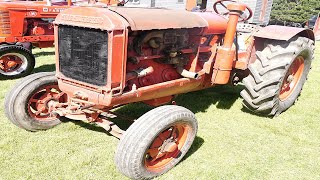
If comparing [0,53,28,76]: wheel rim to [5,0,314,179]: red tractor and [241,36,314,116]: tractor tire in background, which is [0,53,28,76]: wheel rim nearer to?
[5,0,314,179]: red tractor

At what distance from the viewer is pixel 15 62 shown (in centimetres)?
600

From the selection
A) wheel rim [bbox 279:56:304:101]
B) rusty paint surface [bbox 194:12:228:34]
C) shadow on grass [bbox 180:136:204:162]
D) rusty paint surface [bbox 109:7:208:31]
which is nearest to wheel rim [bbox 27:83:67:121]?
rusty paint surface [bbox 109:7:208:31]

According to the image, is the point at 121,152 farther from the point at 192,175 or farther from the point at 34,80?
Result: the point at 34,80

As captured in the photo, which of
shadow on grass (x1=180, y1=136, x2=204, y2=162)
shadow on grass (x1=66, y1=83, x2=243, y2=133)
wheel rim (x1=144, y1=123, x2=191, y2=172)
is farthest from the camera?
shadow on grass (x1=66, y1=83, x2=243, y2=133)

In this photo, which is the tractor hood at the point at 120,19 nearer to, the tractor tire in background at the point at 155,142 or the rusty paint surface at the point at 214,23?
the rusty paint surface at the point at 214,23

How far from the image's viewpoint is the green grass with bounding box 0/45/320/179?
3.08 meters

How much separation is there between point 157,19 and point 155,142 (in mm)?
1203

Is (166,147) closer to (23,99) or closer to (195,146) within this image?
(195,146)

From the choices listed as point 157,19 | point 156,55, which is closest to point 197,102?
point 156,55

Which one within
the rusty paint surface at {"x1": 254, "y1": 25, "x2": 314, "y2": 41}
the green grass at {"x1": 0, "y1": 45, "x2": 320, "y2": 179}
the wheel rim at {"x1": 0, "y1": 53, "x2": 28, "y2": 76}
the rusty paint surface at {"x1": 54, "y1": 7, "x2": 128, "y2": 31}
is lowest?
the green grass at {"x1": 0, "y1": 45, "x2": 320, "y2": 179}

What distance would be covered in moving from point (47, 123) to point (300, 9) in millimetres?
33030

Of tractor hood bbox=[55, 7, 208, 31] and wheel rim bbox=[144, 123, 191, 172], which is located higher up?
tractor hood bbox=[55, 7, 208, 31]

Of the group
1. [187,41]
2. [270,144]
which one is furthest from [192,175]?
[187,41]

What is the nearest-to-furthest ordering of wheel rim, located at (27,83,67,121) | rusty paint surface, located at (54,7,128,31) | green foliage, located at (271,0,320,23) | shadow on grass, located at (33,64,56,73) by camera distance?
rusty paint surface, located at (54,7,128,31) → wheel rim, located at (27,83,67,121) → shadow on grass, located at (33,64,56,73) → green foliage, located at (271,0,320,23)
